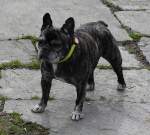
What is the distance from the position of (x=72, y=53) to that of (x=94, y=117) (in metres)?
0.81

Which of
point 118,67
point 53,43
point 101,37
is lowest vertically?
point 118,67

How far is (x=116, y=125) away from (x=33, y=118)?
2.72ft

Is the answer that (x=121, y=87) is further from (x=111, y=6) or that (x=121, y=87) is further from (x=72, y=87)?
(x=111, y=6)

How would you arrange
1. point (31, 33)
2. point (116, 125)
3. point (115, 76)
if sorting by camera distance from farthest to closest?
1. point (31, 33)
2. point (115, 76)
3. point (116, 125)

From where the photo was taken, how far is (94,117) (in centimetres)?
520

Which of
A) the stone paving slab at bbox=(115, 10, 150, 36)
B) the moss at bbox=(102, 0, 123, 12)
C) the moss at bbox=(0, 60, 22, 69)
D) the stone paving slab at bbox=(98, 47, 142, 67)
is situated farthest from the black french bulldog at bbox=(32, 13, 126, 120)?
the moss at bbox=(102, 0, 123, 12)

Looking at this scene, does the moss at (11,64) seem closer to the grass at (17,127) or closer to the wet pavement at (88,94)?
the wet pavement at (88,94)

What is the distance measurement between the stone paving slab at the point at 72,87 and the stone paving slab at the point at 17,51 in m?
0.35

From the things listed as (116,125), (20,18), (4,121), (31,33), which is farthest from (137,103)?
(20,18)

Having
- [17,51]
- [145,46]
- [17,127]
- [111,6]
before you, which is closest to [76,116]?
[17,127]

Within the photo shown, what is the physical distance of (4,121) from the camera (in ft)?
16.4

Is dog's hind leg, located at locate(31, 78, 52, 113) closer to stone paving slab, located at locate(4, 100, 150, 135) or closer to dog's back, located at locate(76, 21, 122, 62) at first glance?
stone paving slab, located at locate(4, 100, 150, 135)

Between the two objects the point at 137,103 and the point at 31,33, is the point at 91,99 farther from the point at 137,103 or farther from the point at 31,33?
the point at 31,33

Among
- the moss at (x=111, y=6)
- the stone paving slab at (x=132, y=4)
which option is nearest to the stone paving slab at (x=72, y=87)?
the moss at (x=111, y=6)
